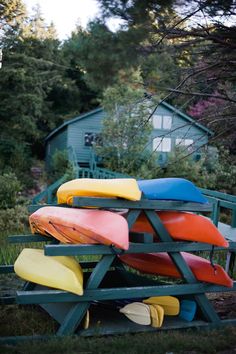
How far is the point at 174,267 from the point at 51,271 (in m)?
1.53

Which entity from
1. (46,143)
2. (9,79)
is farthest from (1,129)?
(46,143)

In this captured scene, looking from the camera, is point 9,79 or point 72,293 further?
point 9,79

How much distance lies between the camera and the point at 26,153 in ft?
89.7

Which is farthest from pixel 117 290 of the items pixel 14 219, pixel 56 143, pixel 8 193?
pixel 56 143

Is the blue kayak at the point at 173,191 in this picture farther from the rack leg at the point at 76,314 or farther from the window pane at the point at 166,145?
the window pane at the point at 166,145

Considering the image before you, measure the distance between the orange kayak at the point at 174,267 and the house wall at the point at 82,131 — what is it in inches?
871

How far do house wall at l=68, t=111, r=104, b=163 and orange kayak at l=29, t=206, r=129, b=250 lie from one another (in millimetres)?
Answer: 22527

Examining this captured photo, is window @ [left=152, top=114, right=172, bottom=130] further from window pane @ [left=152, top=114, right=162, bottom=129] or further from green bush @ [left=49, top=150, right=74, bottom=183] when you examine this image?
green bush @ [left=49, top=150, right=74, bottom=183]

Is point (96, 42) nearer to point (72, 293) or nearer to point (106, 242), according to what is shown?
point (106, 242)

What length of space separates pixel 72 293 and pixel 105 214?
858 millimetres

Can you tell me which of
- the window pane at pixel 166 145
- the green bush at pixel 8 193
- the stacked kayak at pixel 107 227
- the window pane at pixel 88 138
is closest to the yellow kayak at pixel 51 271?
the stacked kayak at pixel 107 227

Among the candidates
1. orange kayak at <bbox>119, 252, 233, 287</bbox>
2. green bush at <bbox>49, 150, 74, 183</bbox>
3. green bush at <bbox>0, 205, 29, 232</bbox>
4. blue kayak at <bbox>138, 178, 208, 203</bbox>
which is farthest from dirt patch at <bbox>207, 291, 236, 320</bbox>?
green bush at <bbox>49, 150, 74, 183</bbox>

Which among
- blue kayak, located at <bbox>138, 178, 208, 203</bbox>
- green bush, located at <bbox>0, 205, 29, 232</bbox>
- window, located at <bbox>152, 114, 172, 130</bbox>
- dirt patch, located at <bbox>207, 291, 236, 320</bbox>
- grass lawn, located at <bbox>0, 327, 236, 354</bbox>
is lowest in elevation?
green bush, located at <bbox>0, 205, 29, 232</bbox>

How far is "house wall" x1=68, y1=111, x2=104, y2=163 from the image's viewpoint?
27984mm
